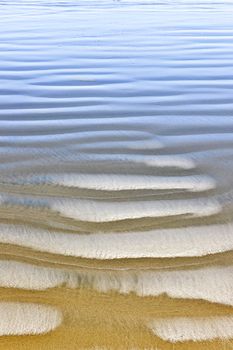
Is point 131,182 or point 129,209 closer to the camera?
point 129,209

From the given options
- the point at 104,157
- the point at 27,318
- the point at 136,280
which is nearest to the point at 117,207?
the point at 136,280

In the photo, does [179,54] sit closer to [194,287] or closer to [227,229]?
[227,229]

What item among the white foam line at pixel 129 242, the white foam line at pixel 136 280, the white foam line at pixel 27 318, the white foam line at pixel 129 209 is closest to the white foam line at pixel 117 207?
the white foam line at pixel 129 209

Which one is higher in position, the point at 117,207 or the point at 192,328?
the point at 117,207

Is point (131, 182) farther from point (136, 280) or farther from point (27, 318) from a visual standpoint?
point (27, 318)

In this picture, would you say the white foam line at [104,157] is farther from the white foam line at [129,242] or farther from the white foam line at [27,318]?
the white foam line at [27,318]

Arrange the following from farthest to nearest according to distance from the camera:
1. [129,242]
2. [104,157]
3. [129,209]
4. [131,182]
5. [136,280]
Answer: [104,157] → [131,182] → [129,209] → [129,242] → [136,280]
